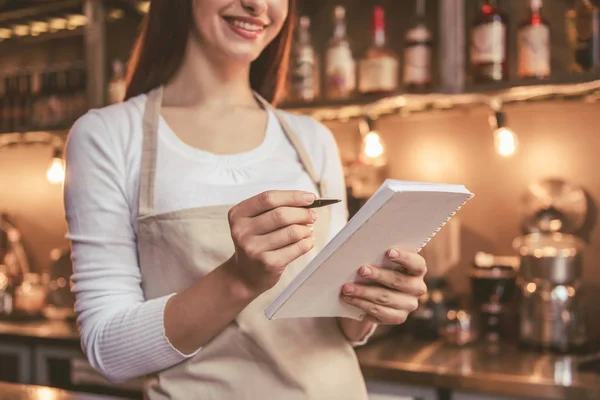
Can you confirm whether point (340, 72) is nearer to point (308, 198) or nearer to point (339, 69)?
point (339, 69)

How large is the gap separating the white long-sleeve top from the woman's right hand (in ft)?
0.68

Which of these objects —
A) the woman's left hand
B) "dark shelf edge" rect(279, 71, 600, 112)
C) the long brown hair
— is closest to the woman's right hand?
the woman's left hand

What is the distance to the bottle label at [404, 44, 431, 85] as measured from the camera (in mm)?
1980

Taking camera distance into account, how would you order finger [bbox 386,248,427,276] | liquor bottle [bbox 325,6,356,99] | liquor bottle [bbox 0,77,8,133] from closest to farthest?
finger [bbox 386,248,427,276] < liquor bottle [bbox 325,6,356,99] < liquor bottle [bbox 0,77,8,133]

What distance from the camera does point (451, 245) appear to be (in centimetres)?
214

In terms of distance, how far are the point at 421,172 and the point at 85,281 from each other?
1.51 m

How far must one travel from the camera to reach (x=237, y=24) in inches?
41.0

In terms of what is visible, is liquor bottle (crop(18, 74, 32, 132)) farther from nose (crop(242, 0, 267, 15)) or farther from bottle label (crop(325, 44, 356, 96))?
nose (crop(242, 0, 267, 15))

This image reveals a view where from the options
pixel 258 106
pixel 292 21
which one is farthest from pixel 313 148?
pixel 292 21

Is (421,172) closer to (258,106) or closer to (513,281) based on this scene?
(513,281)

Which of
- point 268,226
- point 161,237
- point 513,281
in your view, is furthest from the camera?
point 513,281

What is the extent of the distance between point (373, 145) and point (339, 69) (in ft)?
0.90

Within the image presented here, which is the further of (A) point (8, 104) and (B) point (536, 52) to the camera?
(A) point (8, 104)

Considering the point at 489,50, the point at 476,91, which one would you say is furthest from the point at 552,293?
the point at 489,50
